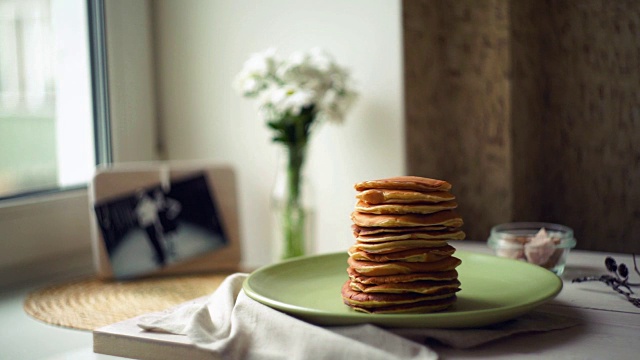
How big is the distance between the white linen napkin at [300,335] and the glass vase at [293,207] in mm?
800

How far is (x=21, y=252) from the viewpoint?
4.58 feet

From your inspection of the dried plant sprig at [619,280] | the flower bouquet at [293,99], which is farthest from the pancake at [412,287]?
the flower bouquet at [293,99]

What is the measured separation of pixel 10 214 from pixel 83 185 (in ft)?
0.74

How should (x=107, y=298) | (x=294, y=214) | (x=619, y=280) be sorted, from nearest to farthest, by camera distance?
(x=619, y=280)
(x=107, y=298)
(x=294, y=214)

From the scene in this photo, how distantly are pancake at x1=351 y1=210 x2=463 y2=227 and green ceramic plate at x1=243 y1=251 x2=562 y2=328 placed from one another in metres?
0.08

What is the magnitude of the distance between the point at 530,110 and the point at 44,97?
1.02 m

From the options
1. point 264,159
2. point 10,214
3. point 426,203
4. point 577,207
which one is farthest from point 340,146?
point 426,203

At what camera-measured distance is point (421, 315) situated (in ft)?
1.98

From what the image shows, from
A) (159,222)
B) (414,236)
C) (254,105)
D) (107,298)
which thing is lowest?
(107,298)

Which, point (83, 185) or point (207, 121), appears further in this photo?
point (207, 121)

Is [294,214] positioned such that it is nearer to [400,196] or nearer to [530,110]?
[530,110]

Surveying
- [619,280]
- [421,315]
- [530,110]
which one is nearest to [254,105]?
[530,110]

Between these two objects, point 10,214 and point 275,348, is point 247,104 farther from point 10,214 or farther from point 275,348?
point 275,348

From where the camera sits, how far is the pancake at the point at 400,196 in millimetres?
632
